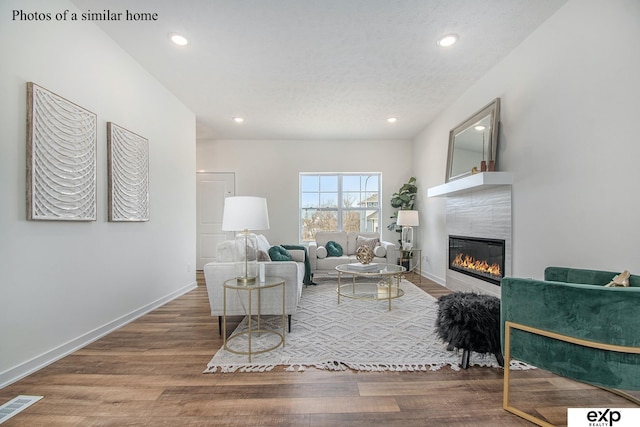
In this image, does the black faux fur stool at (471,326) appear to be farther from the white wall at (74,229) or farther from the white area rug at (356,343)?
the white wall at (74,229)

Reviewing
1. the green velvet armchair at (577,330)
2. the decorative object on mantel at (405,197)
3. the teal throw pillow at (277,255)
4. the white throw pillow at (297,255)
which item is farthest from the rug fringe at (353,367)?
the decorative object on mantel at (405,197)

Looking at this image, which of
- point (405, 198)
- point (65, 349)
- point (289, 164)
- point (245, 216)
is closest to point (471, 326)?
point (245, 216)

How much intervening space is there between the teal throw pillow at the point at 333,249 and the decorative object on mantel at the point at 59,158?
338 cm

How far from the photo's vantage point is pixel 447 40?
104 inches

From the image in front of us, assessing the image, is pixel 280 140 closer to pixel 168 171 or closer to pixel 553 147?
pixel 168 171

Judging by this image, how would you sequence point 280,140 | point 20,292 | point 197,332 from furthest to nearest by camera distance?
point 280,140
point 197,332
point 20,292

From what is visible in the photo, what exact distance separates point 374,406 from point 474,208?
2816mm

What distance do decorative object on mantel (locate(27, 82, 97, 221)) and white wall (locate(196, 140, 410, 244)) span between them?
347 centimetres

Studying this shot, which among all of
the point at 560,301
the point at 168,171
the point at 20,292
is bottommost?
the point at 20,292

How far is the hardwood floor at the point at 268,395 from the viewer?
4.94ft

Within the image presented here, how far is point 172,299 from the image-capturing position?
3.75 meters

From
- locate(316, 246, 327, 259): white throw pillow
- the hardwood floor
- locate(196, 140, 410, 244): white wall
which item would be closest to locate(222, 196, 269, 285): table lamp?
the hardwood floor

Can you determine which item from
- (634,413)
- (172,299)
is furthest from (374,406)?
(172,299)

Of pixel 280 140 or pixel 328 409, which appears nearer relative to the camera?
pixel 328 409
